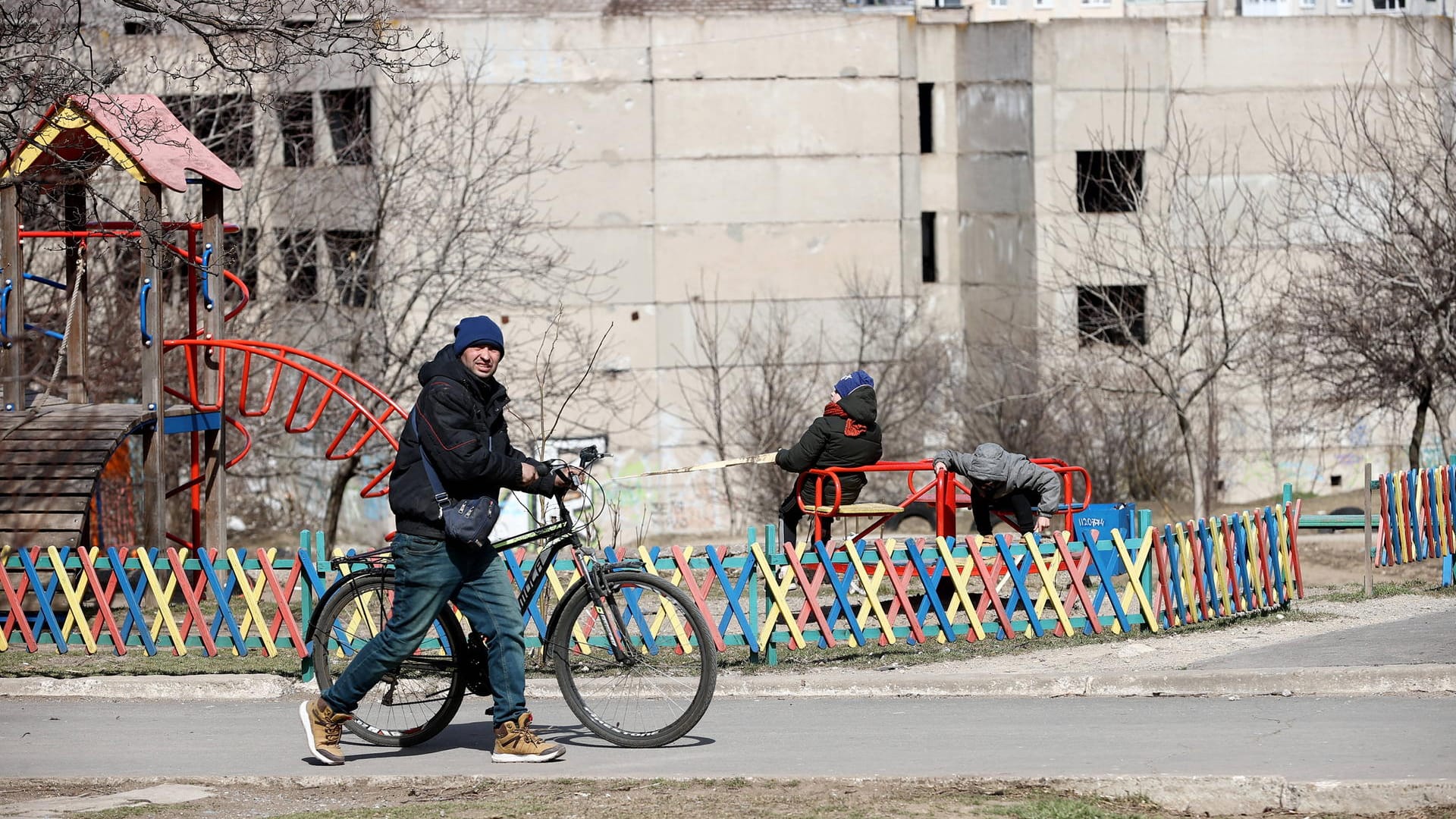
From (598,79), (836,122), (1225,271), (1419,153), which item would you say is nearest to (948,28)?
(836,122)

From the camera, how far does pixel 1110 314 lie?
33.1m

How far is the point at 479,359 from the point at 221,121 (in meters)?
22.4

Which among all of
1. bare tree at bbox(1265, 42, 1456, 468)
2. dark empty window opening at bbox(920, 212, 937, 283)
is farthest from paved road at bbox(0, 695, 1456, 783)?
dark empty window opening at bbox(920, 212, 937, 283)

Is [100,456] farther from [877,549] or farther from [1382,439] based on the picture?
[1382,439]

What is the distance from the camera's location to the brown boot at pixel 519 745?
7.26 m

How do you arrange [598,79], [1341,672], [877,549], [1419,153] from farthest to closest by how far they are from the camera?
[598,79]
[1419,153]
[877,549]
[1341,672]

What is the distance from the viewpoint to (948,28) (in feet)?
131

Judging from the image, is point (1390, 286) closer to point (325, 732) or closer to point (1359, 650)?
point (1359, 650)

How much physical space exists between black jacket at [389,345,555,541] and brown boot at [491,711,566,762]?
872mm

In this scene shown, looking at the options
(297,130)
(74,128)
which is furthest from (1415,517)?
(297,130)

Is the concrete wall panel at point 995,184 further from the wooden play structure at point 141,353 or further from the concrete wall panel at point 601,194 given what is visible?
the wooden play structure at point 141,353

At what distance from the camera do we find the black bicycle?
7.54 meters

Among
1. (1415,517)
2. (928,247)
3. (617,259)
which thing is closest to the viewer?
(1415,517)

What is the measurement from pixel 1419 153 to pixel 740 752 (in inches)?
752
